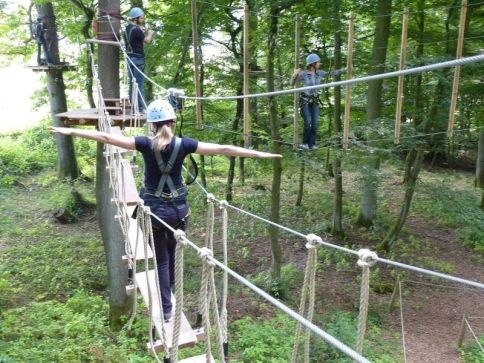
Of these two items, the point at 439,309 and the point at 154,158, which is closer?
the point at 154,158

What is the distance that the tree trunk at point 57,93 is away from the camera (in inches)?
314

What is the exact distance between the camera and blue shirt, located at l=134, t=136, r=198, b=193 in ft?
7.08

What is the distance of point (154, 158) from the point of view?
2197mm

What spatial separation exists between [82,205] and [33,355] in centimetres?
Result: 480

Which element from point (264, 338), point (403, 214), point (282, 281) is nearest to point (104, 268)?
point (282, 281)

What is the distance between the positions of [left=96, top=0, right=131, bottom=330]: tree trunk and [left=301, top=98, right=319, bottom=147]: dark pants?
7.07ft

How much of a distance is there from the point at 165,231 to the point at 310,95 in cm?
287

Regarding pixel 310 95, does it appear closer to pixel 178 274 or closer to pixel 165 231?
pixel 165 231

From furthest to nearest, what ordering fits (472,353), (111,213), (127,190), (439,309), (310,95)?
(439,309), (472,353), (111,213), (310,95), (127,190)

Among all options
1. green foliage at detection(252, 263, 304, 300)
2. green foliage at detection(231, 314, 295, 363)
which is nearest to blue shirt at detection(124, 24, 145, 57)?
green foliage at detection(231, 314, 295, 363)

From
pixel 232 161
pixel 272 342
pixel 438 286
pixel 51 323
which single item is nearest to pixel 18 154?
pixel 232 161

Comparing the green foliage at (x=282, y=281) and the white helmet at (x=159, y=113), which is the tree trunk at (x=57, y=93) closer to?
the green foliage at (x=282, y=281)

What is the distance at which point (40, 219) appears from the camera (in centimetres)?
830

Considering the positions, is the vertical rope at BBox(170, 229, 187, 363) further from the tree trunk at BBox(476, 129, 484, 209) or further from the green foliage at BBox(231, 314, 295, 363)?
the tree trunk at BBox(476, 129, 484, 209)
